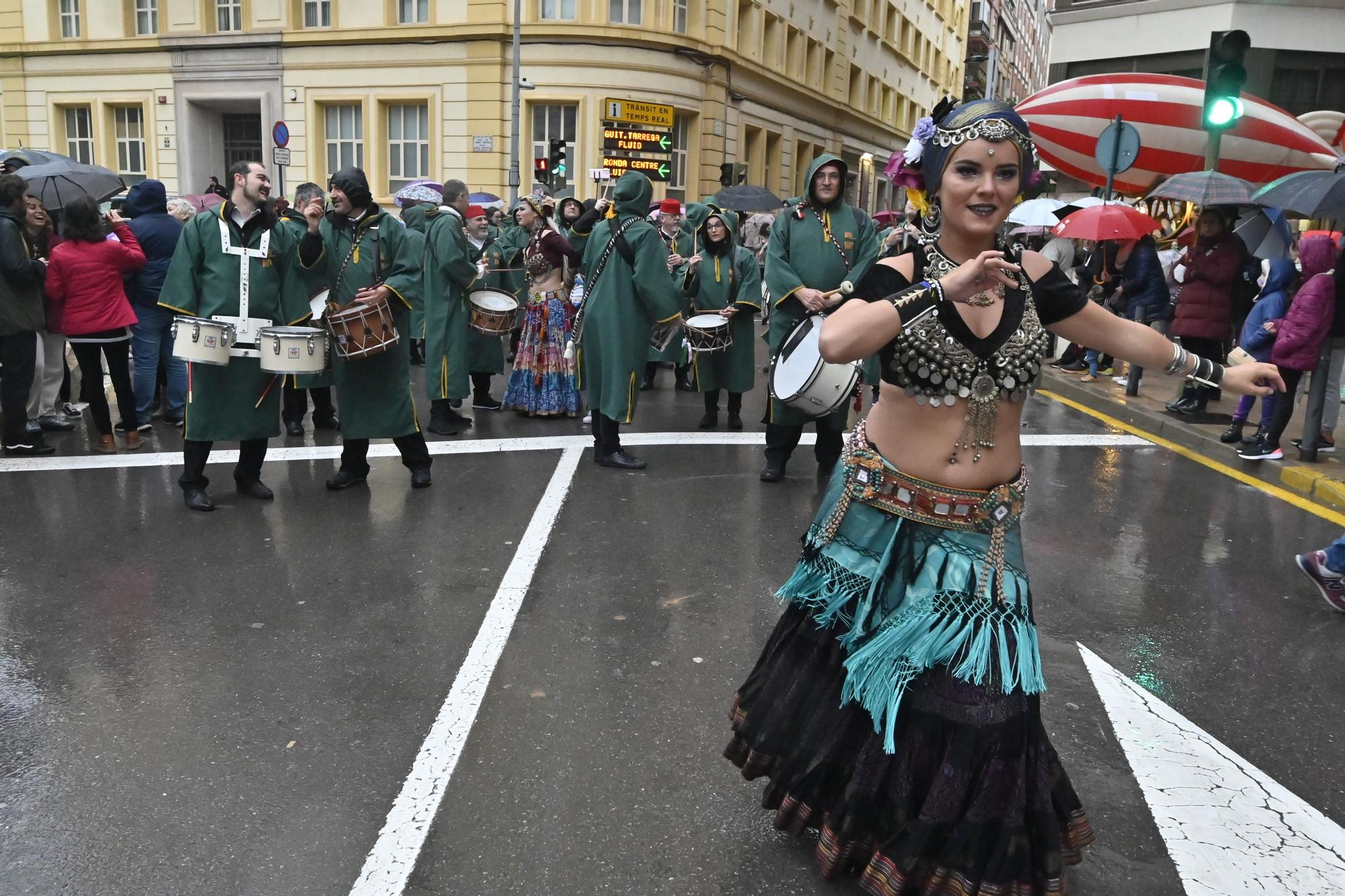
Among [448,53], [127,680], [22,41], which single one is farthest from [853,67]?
[127,680]

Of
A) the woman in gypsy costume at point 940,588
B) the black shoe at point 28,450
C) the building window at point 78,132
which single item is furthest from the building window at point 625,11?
the woman in gypsy costume at point 940,588

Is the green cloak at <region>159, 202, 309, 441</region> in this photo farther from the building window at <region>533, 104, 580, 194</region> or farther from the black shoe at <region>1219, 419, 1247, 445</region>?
the building window at <region>533, 104, 580, 194</region>

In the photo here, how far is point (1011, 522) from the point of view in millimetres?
2756

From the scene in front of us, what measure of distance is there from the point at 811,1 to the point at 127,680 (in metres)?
38.0

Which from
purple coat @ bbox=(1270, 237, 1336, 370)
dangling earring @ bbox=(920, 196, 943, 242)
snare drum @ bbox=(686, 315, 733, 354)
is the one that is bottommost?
snare drum @ bbox=(686, 315, 733, 354)

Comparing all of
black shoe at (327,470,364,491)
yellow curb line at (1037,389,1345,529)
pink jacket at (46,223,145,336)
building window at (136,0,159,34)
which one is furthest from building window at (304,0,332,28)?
black shoe at (327,470,364,491)

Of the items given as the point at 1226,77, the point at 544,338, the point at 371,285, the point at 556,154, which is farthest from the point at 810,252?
the point at 556,154

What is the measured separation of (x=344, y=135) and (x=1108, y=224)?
2335cm

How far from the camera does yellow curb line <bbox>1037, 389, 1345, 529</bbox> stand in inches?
275

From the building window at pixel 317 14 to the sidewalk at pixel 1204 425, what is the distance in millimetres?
22974

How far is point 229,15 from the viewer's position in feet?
95.3

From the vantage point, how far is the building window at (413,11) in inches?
1088

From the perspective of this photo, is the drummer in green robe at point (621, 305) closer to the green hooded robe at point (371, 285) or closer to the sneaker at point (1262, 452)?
the green hooded robe at point (371, 285)

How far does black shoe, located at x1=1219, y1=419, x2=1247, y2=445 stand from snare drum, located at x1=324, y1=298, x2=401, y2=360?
658 centimetres
